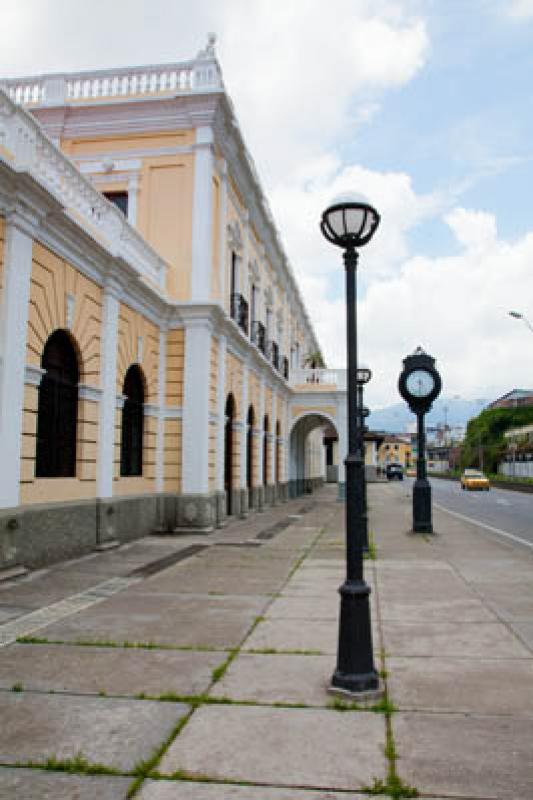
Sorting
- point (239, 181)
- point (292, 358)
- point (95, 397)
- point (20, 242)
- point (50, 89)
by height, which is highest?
point (50, 89)

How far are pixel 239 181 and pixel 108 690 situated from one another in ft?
54.8

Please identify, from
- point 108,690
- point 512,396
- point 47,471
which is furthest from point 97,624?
point 512,396

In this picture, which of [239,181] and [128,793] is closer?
[128,793]

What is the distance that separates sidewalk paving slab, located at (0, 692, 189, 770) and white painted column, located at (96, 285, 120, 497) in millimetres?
7781

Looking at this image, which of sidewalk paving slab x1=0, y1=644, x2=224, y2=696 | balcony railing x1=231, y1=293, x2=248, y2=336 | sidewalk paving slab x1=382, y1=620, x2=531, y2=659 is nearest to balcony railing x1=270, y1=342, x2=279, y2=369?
balcony railing x1=231, y1=293, x2=248, y2=336

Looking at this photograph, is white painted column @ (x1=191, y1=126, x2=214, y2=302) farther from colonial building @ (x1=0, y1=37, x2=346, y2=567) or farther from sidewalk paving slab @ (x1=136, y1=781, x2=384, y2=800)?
sidewalk paving slab @ (x1=136, y1=781, x2=384, y2=800)

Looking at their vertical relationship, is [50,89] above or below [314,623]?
above

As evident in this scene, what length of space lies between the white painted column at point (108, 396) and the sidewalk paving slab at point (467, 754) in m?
8.89

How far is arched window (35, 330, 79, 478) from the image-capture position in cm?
1020

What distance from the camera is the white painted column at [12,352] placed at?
8.67 meters

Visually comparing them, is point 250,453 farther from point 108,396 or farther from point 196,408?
point 108,396

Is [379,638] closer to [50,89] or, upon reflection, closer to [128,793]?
[128,793]

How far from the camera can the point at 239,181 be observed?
1897cm

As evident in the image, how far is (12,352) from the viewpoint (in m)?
8.86
